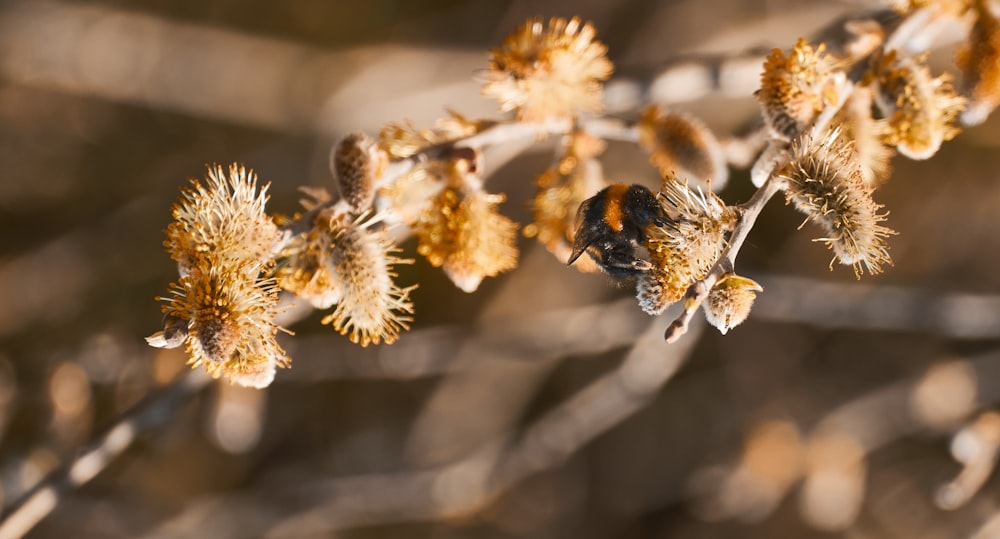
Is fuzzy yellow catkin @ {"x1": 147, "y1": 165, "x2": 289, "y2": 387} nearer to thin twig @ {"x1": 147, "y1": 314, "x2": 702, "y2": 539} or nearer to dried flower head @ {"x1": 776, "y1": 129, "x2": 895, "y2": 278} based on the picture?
dried flower head @ {"x1": 776, "y1": 129, "x2": 895, "y2": 278}

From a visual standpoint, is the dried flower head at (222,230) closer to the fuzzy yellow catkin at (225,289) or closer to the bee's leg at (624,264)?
the fuzzy yellow catkin at (225,289)

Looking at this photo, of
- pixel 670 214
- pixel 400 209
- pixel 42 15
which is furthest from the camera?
pixel 42 15

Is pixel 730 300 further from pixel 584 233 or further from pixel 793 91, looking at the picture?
pixel 793 91

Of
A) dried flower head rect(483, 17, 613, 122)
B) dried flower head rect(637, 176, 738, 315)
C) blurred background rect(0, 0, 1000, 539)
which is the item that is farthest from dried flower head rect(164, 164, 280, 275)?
blurred background rect(0, 0, 1000, 539)

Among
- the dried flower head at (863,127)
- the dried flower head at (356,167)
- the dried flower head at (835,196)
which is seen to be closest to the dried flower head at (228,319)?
the dried flower head at (356,167)

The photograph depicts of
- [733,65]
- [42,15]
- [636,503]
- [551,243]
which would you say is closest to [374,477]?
[636,503]

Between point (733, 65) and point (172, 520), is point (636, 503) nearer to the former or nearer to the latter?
point (172, 520)
